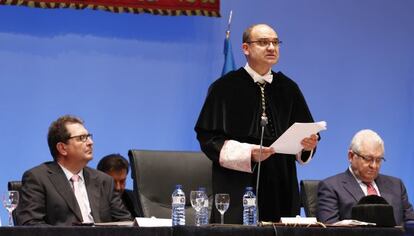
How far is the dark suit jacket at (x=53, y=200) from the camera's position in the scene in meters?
4.16

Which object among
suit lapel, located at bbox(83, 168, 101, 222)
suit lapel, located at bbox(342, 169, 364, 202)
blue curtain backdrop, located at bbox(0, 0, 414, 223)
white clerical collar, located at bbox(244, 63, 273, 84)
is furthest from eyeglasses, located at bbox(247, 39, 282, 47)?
blue curtain backdrop, located at bbox(0, 0, 414, 223)

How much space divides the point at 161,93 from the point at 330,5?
1.54 m

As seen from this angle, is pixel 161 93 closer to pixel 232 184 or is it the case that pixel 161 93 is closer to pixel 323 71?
pixel 323 71

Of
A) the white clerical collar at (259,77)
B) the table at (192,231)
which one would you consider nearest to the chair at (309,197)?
the white clerical collar at (259,77)

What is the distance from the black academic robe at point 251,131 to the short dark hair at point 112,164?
1.32 m

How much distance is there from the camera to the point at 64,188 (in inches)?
170

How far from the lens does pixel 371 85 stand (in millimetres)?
6789

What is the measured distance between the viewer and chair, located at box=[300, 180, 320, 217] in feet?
15.8

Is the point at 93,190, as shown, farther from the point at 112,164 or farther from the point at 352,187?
the point at 352,187

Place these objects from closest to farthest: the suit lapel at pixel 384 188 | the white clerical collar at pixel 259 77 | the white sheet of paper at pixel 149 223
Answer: the white sheet of paper at pixel 149 223, the white clerical collar at pixel 259 77, the suit lapel at pixel 384 188

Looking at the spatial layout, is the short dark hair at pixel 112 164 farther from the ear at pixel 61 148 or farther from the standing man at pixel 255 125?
the standing man at pixel 255 125

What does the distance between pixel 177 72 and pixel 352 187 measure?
6.68 feet

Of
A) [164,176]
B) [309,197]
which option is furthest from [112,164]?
[309,197]

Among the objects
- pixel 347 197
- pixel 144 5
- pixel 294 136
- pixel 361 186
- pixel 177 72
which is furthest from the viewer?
pixel 177 72
